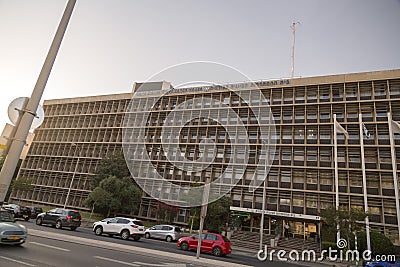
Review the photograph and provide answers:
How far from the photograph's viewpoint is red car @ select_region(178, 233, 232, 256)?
15779 mm

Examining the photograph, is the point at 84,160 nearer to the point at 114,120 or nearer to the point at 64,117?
the point at 114,120

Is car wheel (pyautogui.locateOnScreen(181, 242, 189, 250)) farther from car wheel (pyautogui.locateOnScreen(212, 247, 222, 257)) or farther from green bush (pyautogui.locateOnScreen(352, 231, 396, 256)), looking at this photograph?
green bush (pyautogui.locateOnScreen(352, 231, 396, 256))

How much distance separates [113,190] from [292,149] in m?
24.6

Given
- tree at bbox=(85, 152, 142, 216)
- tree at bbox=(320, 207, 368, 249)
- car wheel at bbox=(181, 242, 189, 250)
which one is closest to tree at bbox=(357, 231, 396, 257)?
tree at bbox=(320, 207, 368, 249)

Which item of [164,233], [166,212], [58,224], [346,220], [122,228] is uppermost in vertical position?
[346,220]

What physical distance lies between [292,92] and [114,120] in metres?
32.1

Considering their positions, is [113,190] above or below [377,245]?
above

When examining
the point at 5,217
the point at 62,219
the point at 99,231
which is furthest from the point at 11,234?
the point at 62,219

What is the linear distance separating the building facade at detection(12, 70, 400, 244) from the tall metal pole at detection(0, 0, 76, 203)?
19.0 metres

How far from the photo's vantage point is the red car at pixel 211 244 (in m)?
15.8

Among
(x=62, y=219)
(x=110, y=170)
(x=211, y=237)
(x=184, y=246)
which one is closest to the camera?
(x=211, y=237)

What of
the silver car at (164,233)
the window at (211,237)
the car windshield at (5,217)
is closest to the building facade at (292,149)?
the silver car at (164,233)

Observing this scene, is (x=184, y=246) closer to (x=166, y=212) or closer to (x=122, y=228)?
(x=122, y=228)

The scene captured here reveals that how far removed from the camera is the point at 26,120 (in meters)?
3.96
